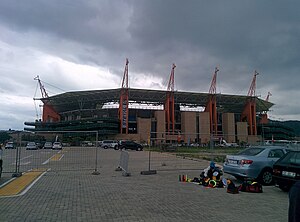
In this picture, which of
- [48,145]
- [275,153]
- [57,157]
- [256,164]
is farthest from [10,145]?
[275,153]

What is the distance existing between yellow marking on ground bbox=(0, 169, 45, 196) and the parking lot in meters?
→ 0.42

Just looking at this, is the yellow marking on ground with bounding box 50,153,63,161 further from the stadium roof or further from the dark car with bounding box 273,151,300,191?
the stadium roof

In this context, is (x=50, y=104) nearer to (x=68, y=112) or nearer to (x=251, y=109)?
(x=68, y=112)

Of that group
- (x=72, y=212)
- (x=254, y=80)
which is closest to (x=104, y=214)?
(x=72, y=212)

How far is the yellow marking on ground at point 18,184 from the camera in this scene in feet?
29.6

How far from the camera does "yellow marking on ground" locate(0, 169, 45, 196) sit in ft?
29.6

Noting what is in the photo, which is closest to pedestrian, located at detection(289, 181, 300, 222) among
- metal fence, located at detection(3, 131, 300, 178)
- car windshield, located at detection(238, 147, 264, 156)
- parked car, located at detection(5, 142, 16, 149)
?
car windshield, located at detection(238, 147, 264, 156)

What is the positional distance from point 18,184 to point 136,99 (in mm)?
90841

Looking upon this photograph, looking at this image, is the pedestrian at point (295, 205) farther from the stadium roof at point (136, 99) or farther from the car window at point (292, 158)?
the stadium roof at point (136, 99)

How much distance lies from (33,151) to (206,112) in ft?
301

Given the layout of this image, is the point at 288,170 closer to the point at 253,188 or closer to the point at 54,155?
the point at 253,188

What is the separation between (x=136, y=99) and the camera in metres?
101

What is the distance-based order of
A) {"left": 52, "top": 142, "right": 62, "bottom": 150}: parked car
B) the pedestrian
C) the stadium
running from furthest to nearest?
1. the stadium
2. {"left": 52, "top": 142, "right": 62, "bottom": 150}: parked car
3. the pedestrian

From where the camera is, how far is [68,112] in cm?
11131
